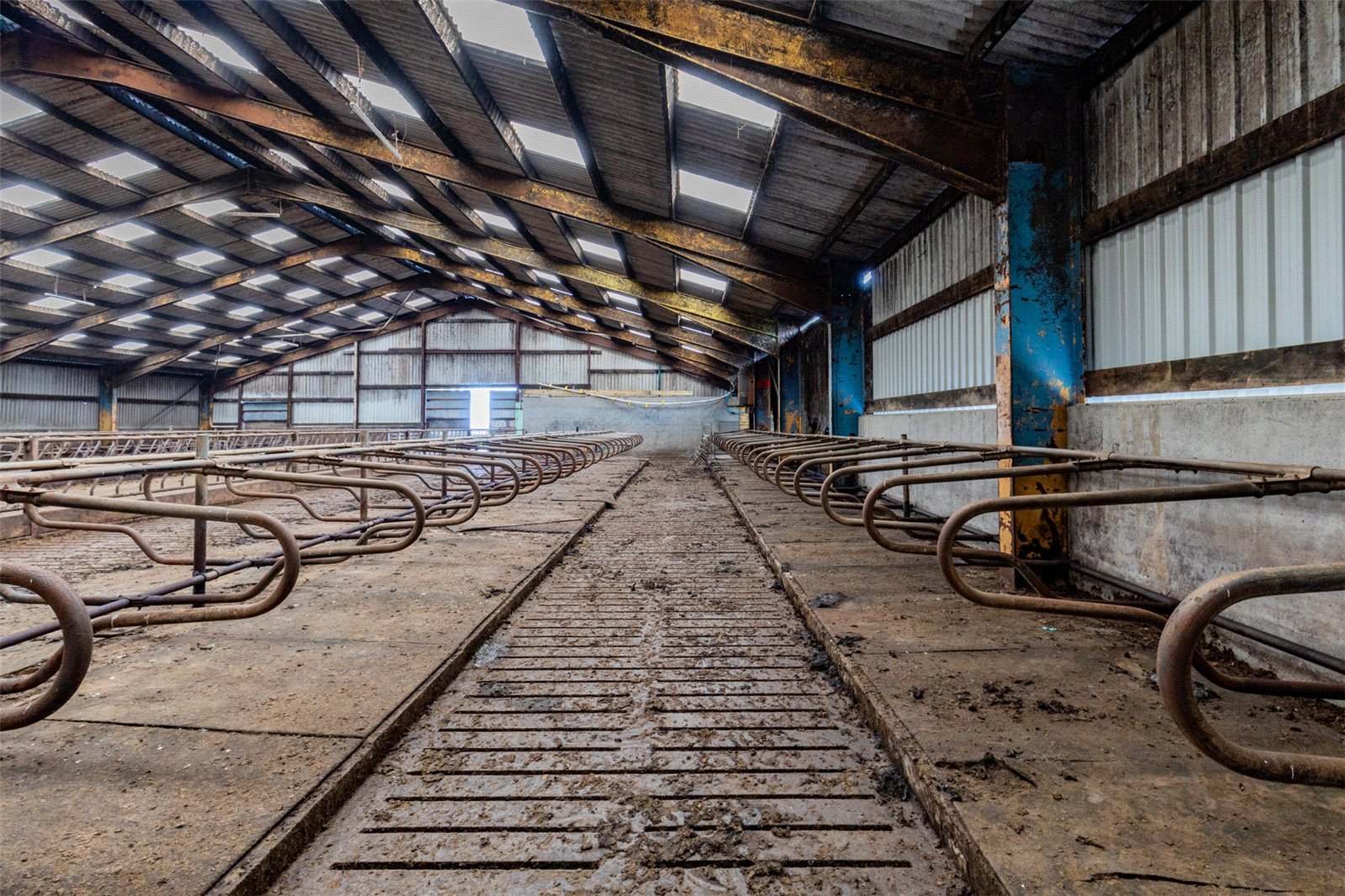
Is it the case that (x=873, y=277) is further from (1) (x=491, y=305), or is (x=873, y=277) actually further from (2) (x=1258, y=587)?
(1) (x=491, y=305)

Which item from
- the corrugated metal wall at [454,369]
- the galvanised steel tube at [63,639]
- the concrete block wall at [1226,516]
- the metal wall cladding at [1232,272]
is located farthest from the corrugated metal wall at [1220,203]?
the corrugated metal wall at [454,369]

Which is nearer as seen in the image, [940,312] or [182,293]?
[940,312]

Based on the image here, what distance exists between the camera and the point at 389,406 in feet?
85.0

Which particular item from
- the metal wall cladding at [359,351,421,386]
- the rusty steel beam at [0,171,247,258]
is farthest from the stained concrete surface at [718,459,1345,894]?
the metal wall cladding at [359,351,421,386]

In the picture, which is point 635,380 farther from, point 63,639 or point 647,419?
point 63,639

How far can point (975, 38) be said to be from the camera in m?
3.79

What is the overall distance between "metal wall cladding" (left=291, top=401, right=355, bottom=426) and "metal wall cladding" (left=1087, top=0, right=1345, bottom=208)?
1058 inches

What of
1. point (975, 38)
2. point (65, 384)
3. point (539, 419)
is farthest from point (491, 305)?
point (975, 38)

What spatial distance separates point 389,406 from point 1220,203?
2672cm

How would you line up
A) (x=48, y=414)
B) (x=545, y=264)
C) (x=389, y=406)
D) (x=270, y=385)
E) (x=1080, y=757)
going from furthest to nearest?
(x=270, y=385) → (x=389, y=406) → (x=48, y=414) → (x=545, y=264) → (x=1080, y=757)

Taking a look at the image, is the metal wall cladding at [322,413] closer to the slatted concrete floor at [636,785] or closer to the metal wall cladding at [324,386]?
the metal wall cladding at [324,386]

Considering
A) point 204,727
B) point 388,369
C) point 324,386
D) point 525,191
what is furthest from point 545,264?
point 324,386

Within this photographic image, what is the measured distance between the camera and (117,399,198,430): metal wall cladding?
2477cm

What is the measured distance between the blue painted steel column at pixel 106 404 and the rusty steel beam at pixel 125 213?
1325 cm
